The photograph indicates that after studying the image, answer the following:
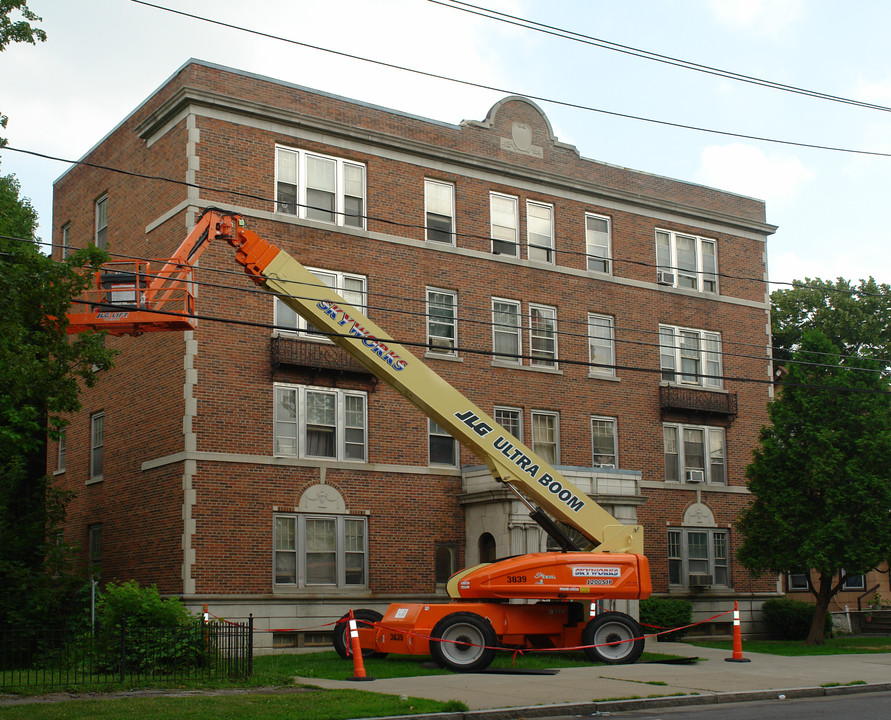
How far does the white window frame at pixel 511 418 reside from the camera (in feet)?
97.6

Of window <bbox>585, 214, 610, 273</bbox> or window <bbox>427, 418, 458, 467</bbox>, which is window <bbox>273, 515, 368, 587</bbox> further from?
window <bbox>585, 214, 610, 273</bbox>

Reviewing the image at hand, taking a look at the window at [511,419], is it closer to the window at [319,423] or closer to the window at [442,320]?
the window at [442,320]

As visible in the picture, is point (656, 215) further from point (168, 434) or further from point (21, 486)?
point (21, 486)

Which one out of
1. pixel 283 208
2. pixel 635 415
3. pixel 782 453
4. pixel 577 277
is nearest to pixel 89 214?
pixel 283 208

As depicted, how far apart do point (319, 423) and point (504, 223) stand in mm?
8373

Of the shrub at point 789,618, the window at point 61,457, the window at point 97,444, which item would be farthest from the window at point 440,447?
the shrub at point 789,618

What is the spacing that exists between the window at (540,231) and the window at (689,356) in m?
4.39

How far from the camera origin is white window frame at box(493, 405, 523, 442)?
2975 centimetres

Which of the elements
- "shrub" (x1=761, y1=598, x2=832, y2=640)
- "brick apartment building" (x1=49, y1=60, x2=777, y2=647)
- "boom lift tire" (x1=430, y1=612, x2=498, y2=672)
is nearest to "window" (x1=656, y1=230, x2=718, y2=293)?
"brick apartment building" (x1=49, y1=60, x2=777, y2=647)

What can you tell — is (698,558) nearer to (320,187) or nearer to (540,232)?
(540,232)

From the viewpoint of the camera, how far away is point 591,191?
107 ft

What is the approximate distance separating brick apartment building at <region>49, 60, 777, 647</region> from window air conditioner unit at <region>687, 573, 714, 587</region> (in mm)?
86

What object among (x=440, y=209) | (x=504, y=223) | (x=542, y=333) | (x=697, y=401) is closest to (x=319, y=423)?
(x=440, y=209)

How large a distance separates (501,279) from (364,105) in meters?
6.05
